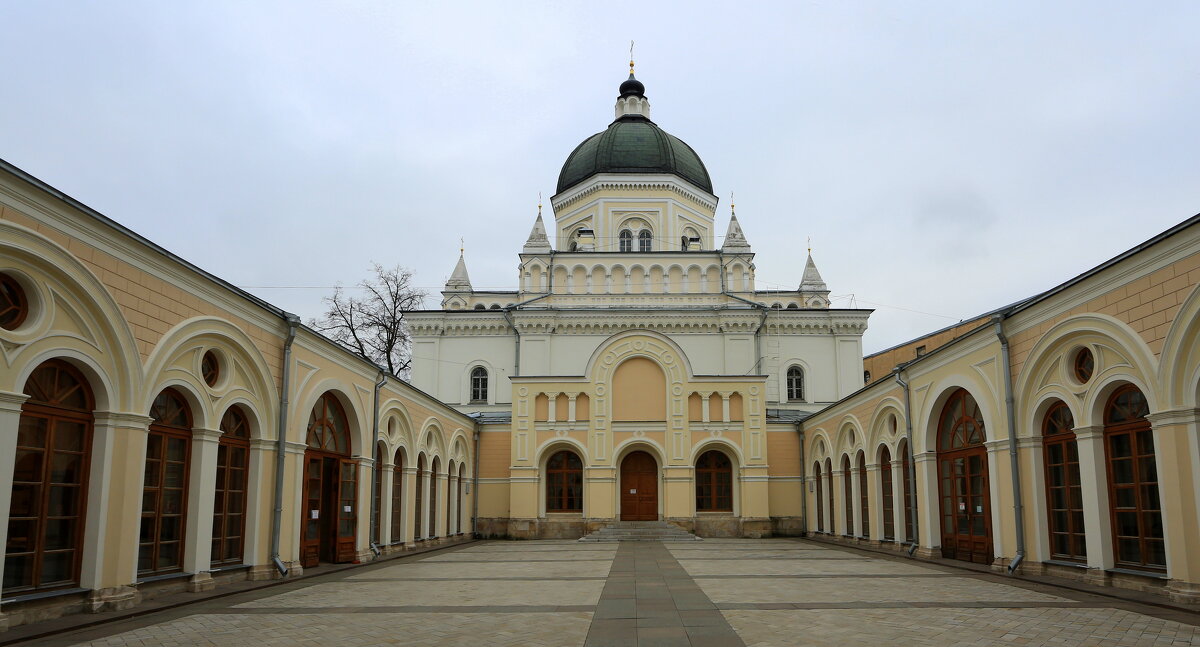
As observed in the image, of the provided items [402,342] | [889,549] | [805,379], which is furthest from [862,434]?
[402,342]

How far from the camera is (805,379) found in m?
38.4

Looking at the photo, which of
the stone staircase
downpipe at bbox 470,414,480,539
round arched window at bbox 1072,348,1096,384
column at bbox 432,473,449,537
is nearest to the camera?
round arched window at bbox 1072,348,1096,384

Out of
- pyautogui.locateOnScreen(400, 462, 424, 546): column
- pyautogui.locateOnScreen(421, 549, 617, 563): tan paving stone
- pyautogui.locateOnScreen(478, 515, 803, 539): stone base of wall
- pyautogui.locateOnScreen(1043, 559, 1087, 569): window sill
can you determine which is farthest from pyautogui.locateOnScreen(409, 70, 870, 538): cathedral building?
pyautogui.locateOnScreen(1043, 559, 1087, 569): window sill

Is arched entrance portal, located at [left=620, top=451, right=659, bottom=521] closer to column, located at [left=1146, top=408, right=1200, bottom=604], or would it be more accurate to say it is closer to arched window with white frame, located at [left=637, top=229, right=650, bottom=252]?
arched window with white frame, located at [left=637, top=229, right=650, bottom=252]

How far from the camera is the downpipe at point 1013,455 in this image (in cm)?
1520

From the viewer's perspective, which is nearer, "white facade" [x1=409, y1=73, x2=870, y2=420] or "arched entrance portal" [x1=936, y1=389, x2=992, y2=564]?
"arched entrance portal" [x1=936, y1=389, x2=992, y2=564]

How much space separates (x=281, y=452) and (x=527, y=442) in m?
15.1

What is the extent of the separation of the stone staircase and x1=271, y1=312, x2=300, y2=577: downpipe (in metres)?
14.3

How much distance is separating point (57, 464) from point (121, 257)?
2720mm

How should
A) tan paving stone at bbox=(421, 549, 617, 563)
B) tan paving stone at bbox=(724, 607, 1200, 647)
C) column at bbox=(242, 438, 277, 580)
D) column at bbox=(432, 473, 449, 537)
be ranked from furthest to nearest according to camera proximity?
1. column at bbox=(432, 473, 449, 537)
2. tan paving stone at bbox=(421, 549, 617, 563)
3. column at bbox=(242, 438, 277, 580)
4. tan paving stone at bbox=(724, 607, 1200, 647)

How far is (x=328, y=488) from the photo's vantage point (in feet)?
61.0

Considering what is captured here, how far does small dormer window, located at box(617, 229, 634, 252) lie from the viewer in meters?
41.2

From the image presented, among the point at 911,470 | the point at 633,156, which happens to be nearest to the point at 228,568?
the point at 911,470

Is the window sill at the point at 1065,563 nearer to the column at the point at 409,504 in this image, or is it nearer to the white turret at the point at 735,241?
the column at the point at 409,504
